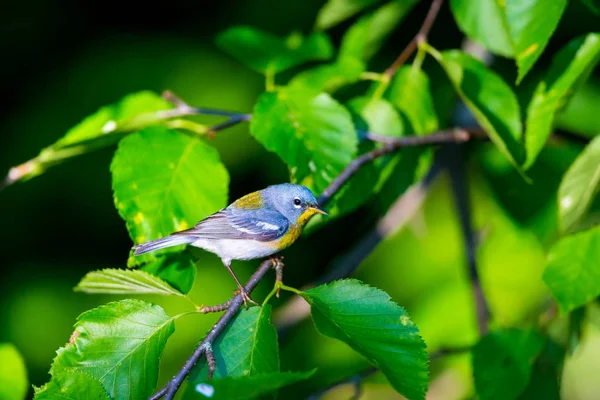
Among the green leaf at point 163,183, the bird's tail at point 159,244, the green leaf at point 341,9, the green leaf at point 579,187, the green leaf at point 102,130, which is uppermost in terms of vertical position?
the green leaf at point 341,9

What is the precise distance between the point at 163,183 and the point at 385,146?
0.74 metres

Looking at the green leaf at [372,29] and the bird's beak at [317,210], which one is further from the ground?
the green leaf at [372,29]

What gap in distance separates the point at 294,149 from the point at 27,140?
2.25 metres

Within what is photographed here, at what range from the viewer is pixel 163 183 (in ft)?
6.53

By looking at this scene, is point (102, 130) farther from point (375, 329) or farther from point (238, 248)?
point (375, 329)

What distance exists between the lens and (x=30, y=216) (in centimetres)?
372

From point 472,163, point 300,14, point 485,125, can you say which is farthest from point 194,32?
point 485,125

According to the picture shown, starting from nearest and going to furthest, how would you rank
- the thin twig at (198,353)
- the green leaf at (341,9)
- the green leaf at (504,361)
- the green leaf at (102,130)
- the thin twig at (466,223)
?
the thin twig at (198,353)
the green leaf at (504,361)
the green leaf at (102,130)
the green leaf at (341,9)
the thin twig at (466,223)

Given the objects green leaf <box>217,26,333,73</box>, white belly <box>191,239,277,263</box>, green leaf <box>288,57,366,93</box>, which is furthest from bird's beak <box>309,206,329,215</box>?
green leaf <box>217,26,333,73</box>

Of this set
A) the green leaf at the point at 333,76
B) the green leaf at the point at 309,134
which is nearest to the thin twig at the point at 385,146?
the green leaf at the point at 309,134

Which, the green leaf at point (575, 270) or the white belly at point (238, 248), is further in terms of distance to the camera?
the white belly at point (238, 248)

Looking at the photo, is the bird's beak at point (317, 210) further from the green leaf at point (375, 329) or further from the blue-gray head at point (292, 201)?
the green leaf at point (375, 329)

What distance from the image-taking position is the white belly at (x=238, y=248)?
2.42m

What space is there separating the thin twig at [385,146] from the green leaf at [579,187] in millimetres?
509
